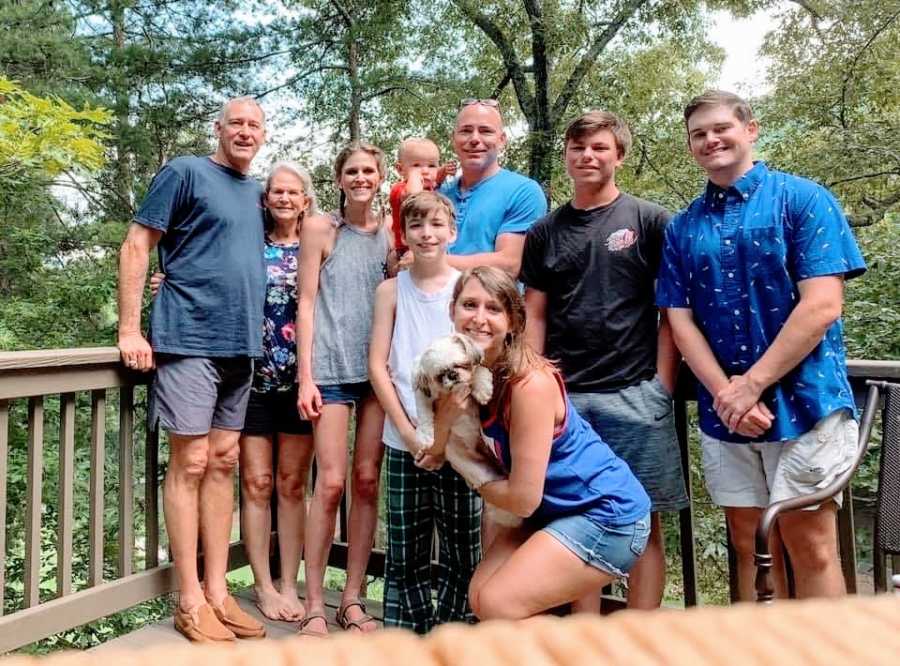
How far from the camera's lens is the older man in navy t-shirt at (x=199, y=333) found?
252 cm

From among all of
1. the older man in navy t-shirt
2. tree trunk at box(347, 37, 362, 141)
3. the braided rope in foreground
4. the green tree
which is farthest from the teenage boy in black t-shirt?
tree trunk at box(347, 37, 362, 141)

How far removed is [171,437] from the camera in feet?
8.45

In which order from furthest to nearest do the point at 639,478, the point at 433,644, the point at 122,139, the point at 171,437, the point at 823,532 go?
the point at 122,139 → the point at 171,437 → the point at 639,478 → the point at 823,532 → the point at 433,644

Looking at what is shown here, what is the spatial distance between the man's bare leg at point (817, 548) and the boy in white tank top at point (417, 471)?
3.12ft

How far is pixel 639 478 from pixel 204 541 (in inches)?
59.8

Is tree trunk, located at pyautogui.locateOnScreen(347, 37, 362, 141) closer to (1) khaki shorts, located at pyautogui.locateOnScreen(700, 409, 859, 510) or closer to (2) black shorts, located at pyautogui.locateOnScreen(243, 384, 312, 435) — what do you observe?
(2) black shorts, located at pyautogui.locateOnScreen(243, 384, 312, 435)

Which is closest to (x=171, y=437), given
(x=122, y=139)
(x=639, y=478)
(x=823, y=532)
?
(x=639, y=478)

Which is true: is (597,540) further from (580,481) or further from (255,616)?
(255,616)

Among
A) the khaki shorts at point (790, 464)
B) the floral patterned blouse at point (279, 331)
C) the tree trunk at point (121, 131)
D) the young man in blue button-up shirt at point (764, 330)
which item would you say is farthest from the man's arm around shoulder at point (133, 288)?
the tree trunk at point (121, 131)

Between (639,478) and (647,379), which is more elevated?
(647,379)

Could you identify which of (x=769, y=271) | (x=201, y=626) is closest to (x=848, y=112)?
(x=769, y=271)

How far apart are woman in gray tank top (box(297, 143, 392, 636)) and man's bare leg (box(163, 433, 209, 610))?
15.0 inches

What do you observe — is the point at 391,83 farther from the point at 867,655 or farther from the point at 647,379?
the point at 867,655

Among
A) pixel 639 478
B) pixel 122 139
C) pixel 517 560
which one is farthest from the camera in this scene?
pixel 122 139
